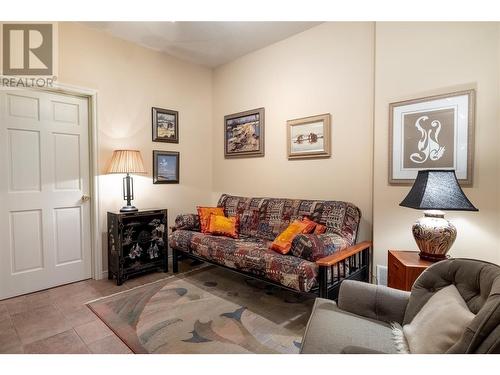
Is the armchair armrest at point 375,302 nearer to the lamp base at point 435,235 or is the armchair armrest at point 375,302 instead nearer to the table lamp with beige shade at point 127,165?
the lamp base at point 435,235

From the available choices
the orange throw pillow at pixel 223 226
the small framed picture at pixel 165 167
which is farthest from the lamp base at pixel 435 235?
the small framed picture at pixel 165 167

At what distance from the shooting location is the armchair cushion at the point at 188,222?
10.1ft

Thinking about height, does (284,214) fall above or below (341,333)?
above

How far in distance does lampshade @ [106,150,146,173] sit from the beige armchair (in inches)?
91.9

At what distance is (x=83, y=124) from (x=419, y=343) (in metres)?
3.41

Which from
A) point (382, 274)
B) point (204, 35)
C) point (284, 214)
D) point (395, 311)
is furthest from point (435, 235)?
point (204, 35)

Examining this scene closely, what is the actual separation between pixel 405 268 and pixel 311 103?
1.96 metres

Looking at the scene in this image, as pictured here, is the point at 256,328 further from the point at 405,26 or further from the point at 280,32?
the point at 280,32

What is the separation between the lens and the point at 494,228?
1815 millimetres

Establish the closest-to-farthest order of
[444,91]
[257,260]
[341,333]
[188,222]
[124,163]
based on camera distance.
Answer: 1. [341,333]
2. [444,91]
3. [257,260]
4. [124,163]
5. [188,222]

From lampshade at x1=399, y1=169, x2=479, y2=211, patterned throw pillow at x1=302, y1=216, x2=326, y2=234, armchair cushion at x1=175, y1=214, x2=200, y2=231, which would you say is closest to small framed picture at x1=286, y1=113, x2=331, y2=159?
patterned throw pillow at x1=302, y1=216, x2=326, y2=234

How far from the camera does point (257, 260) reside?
7.22ft

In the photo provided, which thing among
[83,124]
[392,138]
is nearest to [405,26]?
[392,138]

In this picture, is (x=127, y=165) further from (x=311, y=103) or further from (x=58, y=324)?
(x=311, y=103)
